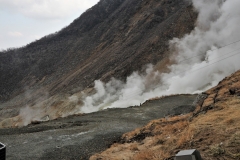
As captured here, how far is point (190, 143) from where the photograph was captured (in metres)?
6.11

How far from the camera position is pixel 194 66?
25.2 m

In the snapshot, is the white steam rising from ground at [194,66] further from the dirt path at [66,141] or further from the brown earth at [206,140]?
the brown earth at [206,140]

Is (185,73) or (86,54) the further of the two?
(86,54)

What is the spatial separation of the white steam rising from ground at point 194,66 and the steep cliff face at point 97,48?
2347 millimetres

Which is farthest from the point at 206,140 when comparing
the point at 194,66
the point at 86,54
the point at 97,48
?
the point at 86,54

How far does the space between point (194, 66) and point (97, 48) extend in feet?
85.1

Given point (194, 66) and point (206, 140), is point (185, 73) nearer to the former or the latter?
point (194, 66)

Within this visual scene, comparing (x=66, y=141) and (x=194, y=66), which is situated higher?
(x=194, y=66)

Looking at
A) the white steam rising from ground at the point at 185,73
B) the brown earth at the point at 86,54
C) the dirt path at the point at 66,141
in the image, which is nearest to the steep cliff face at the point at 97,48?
the brown earth at the point at 86,54

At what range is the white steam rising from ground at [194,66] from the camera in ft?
75.8

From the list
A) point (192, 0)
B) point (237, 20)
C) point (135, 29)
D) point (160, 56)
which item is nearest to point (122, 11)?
point (135, 29)

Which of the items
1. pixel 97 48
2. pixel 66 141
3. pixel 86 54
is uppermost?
pixel 97 48

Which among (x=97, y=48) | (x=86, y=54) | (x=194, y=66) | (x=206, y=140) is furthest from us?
(x=86, y=54)

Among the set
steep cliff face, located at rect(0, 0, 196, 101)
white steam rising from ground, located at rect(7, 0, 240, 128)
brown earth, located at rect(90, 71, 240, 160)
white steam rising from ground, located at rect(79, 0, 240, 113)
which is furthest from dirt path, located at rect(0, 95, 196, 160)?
steep cliff face, located at rect(0, 0, 196, 101)
